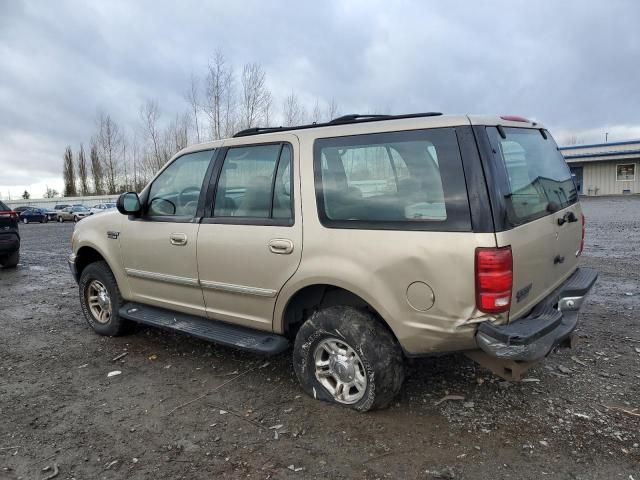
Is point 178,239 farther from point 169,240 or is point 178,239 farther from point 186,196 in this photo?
point 186,196

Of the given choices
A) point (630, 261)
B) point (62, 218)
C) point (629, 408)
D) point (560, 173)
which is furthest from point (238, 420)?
point (62, 218)

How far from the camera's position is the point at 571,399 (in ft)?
11.1

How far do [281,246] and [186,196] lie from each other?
4.27ft

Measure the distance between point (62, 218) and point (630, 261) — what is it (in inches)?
1743

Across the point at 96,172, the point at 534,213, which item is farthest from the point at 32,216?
the point at 534,213

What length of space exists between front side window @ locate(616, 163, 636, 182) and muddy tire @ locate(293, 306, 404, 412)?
41340 millimetres

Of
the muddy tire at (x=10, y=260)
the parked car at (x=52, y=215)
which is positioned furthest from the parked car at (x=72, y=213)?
the muddy tire at (x=10, y=260)

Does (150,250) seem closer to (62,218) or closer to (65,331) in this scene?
(65,331)

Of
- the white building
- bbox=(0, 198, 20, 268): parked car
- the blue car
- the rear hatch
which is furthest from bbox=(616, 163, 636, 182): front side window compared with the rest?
the blue car

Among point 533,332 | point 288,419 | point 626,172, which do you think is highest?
point 626,172

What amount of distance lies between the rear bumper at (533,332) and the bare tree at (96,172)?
61303 mm

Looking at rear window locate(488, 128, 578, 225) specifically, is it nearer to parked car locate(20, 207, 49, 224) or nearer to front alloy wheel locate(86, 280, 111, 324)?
front alloy wheel locate(86, 280, 111, 324)

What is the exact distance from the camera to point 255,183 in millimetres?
3758

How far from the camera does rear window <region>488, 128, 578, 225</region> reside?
2.94 meters
